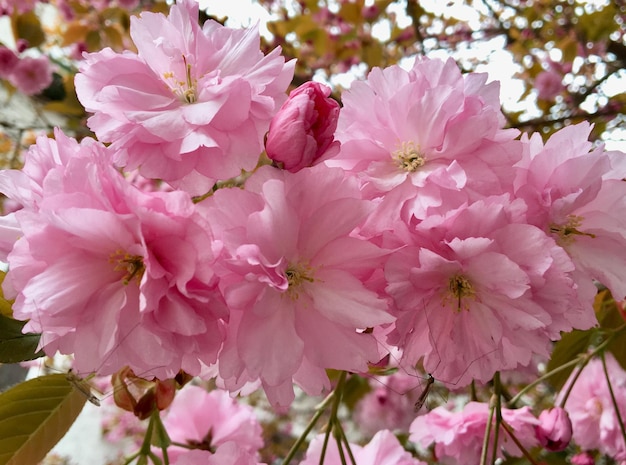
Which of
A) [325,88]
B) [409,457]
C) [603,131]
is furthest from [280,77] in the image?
[603,131]

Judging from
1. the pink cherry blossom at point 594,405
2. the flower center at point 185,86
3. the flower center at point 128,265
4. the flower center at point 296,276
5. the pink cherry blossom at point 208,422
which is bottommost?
the pink cherry blossom at point 208,422

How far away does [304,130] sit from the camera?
431 millimetres

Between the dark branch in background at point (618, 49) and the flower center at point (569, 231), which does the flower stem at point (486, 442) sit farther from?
the dark branch in background at point (618, 49)

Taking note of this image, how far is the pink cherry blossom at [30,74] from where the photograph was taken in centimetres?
218

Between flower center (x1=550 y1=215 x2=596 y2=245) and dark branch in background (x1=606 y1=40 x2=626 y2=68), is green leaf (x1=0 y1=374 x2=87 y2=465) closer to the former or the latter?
flower center (x1=550 y1=215 x2=596 y2=245)


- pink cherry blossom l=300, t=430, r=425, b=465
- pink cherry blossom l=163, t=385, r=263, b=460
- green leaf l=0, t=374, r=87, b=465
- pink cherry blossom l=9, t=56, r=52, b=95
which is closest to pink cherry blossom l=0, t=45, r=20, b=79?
pink cherry blossom l=9, t=56, r=52, b=95

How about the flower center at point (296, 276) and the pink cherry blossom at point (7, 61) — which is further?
the pink cherry blossom at point (7, 61)

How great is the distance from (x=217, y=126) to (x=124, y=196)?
107 millimetres

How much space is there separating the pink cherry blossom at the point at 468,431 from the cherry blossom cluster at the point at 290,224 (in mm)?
285

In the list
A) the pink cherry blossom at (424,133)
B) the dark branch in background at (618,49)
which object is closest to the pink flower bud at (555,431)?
the pink cherry blossom at (424,133)

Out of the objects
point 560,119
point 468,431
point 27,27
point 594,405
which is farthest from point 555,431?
point 27,27

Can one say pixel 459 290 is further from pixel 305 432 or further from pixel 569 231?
pixel 305 432

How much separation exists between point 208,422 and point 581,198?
0.71 m

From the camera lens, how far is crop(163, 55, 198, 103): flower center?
19.7 inches
